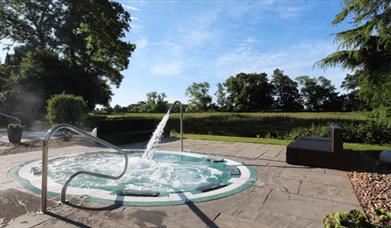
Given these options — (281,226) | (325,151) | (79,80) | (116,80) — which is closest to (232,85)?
(116,80)

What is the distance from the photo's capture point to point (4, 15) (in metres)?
17.1

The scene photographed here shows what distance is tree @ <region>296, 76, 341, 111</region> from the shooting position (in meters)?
39.7

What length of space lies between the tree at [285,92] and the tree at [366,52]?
3830 centimetres

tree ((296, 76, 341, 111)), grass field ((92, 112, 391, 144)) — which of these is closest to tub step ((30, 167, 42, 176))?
grass field ((92, 112, 391, 144))

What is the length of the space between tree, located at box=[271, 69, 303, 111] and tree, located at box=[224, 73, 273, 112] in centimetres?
167

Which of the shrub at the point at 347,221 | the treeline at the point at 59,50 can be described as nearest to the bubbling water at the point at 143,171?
the shrub at the point at 347,221

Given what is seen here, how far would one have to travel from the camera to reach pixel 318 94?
43.4m

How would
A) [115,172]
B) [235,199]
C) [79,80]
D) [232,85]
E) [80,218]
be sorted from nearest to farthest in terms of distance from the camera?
[80,218], [235,199], [115,172], [79,80], [232,85]

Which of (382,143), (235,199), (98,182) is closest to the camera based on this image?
(235,199)

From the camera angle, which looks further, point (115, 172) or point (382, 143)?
point (382, 143)

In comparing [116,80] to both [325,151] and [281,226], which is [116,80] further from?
[281,226]

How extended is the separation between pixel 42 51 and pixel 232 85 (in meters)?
34.6

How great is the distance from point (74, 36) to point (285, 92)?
3817 cm

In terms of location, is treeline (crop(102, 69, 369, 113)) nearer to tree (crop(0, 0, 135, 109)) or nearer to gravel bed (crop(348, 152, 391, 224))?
tree (crop(0, 0, 135, 109))
